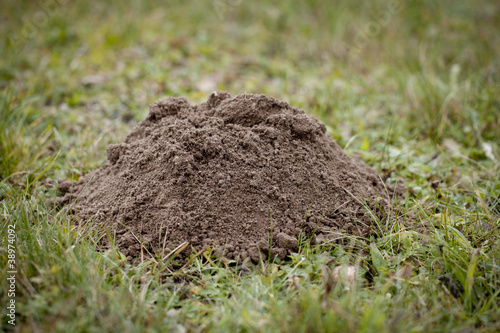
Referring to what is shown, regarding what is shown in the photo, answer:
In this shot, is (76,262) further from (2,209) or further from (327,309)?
(327,309)

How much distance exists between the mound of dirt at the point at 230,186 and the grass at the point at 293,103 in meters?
0.15

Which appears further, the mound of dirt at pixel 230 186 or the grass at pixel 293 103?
the mound of dirt at pixel 230 186

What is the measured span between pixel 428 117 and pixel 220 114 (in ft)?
8.60

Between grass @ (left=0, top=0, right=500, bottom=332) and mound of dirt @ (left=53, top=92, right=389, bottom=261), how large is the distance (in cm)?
15

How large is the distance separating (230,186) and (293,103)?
2.33m

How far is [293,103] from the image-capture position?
441 cm

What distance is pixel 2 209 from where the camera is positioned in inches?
95.0

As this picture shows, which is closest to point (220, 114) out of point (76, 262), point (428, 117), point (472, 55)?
point (76, 262)

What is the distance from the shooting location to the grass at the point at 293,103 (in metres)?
1.76

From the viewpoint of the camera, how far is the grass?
1765 millimetres

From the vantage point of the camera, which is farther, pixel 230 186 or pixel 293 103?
pixel 293 103

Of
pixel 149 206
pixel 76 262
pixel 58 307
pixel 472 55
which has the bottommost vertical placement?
pixel 58 307

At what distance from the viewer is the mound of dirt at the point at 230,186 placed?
2.25m

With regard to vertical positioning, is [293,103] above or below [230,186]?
above
